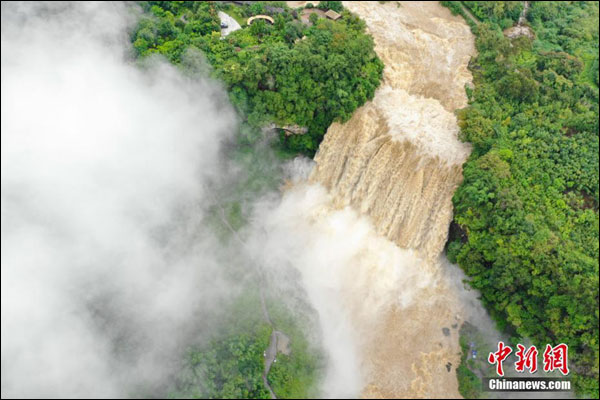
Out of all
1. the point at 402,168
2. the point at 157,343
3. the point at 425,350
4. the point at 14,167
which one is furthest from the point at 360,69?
the point at 14,167

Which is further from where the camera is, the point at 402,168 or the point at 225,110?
the point at 225,110

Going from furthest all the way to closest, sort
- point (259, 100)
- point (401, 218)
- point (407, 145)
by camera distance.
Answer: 1. point (259, 100)
2. point (401, 218)
3. point (407, 145)

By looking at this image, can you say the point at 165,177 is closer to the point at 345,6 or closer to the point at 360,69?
the point at 360,69

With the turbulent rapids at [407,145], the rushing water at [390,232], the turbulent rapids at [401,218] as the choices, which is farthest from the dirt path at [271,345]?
the turbulent rapids at [407,145]

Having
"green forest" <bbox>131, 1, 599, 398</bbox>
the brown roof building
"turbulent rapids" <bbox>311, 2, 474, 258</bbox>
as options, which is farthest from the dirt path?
the brown roof building

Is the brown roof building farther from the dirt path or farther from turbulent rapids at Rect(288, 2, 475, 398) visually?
the dirt path

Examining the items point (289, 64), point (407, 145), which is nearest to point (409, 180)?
point (407, 145)

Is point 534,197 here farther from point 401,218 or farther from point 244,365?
point 244,365
